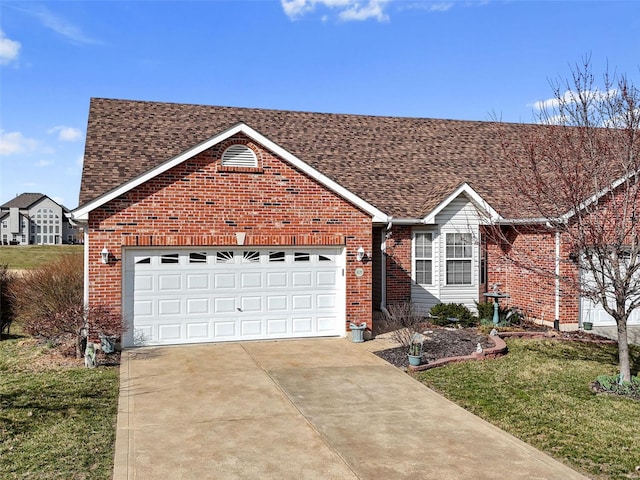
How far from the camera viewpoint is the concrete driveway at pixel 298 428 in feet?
20.6

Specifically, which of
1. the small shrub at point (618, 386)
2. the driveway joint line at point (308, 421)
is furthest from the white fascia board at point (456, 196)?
the driveway joint line at point (308, 421)

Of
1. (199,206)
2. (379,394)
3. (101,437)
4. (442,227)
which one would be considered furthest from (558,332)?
(101,437)

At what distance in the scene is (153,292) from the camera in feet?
41.9

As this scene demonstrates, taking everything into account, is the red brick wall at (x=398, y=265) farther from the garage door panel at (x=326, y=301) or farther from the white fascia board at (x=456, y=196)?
the garage door panel at (x=326, y=301)

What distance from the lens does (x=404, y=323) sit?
1439 centimetres

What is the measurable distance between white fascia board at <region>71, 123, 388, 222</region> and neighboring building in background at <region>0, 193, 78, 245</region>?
306 ft

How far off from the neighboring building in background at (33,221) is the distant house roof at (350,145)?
87.2 metres

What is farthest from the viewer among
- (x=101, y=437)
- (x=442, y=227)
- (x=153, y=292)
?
(x=442, y=227)

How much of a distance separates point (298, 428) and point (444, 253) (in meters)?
10.4

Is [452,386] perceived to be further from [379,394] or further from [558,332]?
[558,332]

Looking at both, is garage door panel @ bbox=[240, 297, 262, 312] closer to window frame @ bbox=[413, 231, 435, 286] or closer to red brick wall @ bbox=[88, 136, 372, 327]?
red brick wall @ bbox=[88, 136, 372, 327]

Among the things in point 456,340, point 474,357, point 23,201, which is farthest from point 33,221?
point 474,357

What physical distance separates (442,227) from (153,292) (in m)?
8.91

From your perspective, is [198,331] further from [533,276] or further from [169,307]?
[533,276]
